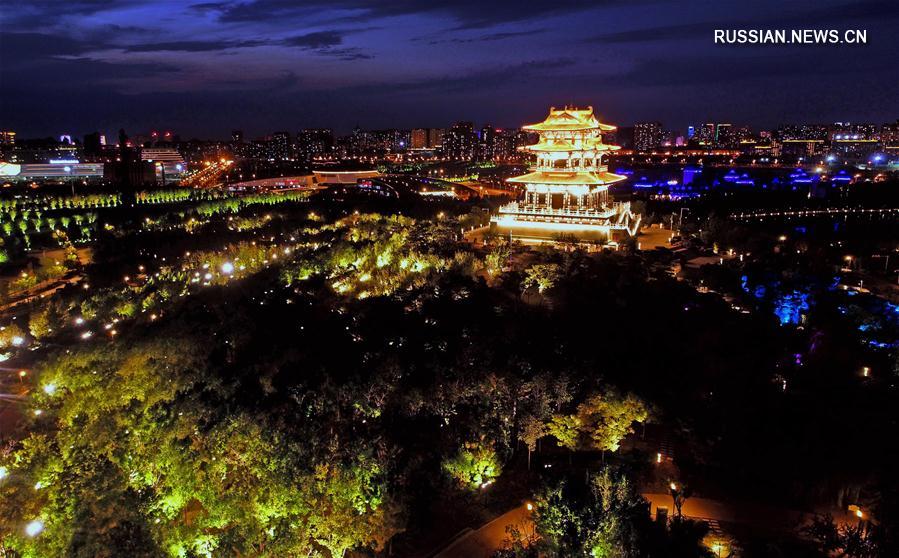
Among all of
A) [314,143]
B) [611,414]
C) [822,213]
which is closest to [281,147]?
[314,143]

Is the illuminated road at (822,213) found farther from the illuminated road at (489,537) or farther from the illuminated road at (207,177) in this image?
the illuminated road at (207,177)

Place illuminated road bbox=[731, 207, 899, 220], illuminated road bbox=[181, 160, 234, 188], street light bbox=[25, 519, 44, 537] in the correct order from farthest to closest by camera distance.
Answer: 1. illuminated road bbox=[181, 160, 234, 188]
2. illuminated road bbox=[731, 207, 899, 220]
3. street light bbox=[25, 519, 44, 537]

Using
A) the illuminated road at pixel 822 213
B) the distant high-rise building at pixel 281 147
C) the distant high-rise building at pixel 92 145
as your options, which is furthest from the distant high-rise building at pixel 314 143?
the illuminated road at pixel 822 213

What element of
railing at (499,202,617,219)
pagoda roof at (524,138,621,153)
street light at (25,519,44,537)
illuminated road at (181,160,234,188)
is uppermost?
pagoda roof at (524,138,621,153)

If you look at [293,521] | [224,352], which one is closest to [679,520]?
[293,521]

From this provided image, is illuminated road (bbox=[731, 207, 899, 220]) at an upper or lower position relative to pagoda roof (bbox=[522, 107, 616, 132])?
lower

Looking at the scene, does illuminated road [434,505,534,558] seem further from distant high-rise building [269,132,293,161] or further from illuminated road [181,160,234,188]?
distant high-rise building [269,132,293,161]

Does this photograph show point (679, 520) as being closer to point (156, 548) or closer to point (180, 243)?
point (156, 548)

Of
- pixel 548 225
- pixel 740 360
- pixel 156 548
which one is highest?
pixel 548 225

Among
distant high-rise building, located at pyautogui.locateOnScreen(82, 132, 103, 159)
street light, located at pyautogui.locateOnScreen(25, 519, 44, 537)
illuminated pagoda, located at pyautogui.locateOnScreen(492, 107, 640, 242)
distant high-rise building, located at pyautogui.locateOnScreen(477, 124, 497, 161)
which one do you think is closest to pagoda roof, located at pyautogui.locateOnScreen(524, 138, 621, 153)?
illuminated pagoda, located at pyautogui.locateOnScreen(492, 107, 640, 242)
